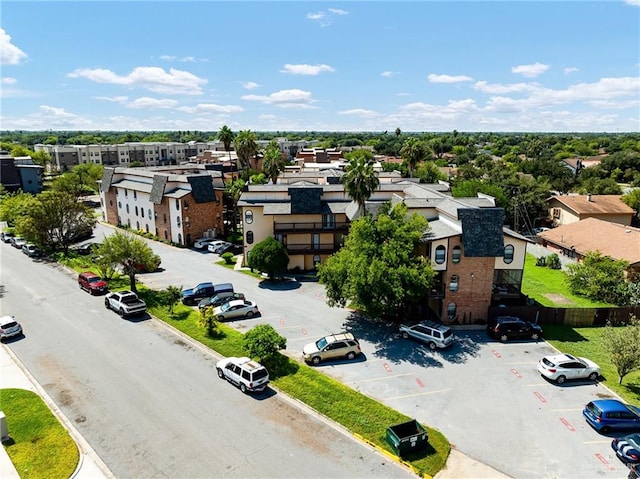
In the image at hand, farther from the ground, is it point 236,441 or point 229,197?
point 229,197

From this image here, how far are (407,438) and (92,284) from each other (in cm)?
3247

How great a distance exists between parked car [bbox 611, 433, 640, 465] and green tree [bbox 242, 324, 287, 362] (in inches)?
709

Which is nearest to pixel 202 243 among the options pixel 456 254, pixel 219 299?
pixel 219 299

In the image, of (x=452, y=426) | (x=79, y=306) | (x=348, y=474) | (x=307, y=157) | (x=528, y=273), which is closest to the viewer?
(x=348, y=474)

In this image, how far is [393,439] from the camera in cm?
1906

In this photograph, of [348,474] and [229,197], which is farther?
[229,197]

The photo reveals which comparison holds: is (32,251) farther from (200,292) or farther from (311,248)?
(311,248)

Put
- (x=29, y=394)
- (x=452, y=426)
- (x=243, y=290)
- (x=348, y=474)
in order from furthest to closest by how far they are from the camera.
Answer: (x=243, y=290) → (x=29, y=394) → (x=452, y=426) → (x=348, y=474)

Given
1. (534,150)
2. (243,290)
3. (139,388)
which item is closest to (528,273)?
(243,290)

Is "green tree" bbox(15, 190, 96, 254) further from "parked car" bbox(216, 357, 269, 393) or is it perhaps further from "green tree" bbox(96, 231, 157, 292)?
"parked car" bbox(216, 357, 269, 393)

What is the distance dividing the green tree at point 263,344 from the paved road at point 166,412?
A: 2.50m

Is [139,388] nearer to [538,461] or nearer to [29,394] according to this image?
[29,394]

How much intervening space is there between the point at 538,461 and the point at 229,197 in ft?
175

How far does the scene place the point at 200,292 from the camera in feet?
123
